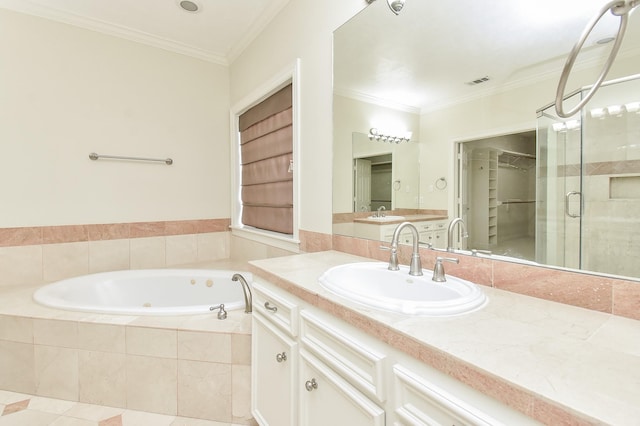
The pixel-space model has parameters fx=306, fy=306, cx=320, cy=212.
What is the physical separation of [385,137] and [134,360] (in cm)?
179

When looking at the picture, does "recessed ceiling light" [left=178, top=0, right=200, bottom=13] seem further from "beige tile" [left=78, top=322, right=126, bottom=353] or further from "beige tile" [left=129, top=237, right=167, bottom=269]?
"beige tile" [left=78, top=322, right=126, bottom=353]

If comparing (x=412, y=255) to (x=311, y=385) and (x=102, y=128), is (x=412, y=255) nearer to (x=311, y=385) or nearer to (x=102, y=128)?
(x=311, y=385)

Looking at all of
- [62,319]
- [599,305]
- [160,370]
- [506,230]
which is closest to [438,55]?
[506,230]

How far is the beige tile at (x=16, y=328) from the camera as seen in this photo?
5.69 ft

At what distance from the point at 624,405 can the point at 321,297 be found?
69 cm

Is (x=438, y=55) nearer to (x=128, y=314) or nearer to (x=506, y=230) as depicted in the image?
(x=506, y=230)

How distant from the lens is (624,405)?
1.46ft

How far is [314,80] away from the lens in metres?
1.90

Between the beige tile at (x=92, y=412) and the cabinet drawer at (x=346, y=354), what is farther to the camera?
the beige tile at (x=92, y=412)

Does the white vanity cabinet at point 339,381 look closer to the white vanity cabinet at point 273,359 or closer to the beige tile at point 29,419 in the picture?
the white vanity cabinet at point 273,359

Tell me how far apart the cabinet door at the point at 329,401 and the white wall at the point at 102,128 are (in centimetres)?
238

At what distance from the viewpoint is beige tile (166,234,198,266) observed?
2.92 metres

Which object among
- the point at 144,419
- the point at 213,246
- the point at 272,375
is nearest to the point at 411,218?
the point at 272,375

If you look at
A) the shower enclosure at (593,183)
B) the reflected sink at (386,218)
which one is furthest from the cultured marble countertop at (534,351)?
the reflected sink at (386,218)
